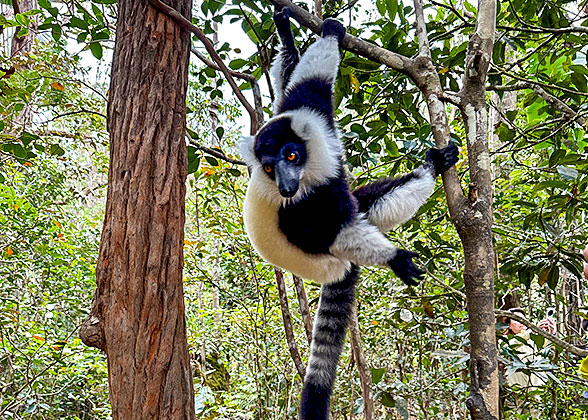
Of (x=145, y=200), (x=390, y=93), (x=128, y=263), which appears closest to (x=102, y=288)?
(x=128, y=263)

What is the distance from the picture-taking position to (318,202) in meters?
2.52

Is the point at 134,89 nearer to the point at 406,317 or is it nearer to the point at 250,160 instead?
the point at 250,160

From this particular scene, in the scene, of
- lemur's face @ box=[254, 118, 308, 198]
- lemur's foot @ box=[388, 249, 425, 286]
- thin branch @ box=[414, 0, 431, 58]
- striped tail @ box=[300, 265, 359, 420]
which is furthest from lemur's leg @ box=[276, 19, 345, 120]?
striped tail @ box=[300, 265, 359, 420]

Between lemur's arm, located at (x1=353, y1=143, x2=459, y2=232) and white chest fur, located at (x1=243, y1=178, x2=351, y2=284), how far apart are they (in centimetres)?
35

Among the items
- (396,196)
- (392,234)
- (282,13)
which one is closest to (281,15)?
(282,13)

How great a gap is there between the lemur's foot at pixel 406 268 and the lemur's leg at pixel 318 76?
2.91ft

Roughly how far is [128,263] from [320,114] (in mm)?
1285

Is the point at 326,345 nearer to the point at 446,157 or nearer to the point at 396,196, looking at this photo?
the point at 396,196

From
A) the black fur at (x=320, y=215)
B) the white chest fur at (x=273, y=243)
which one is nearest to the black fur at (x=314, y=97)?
the black fur at (x=320, y=215)

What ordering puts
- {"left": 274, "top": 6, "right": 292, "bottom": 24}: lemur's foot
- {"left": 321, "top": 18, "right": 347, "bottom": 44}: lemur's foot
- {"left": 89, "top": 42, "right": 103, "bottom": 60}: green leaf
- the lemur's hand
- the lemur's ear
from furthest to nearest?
{"left": 89, "top": 42, "right": 103, "bottom": 60}: green leaf → the lemur's ear → {"left": 274, "top": 6, "right": 292, "bottom": 24}: lemur's foot → {"left": 321, "top": 18, "right": 347, "bottom": 44}: lemur's foot → the lemur's hand

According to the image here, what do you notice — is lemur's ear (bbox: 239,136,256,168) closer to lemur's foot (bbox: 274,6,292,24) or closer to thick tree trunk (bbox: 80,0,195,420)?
thick tree trunk (bbox: 80,0,195,420)

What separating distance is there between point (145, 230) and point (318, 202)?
92cm

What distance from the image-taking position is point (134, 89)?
218cm

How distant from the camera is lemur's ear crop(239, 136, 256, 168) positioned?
2535mm
